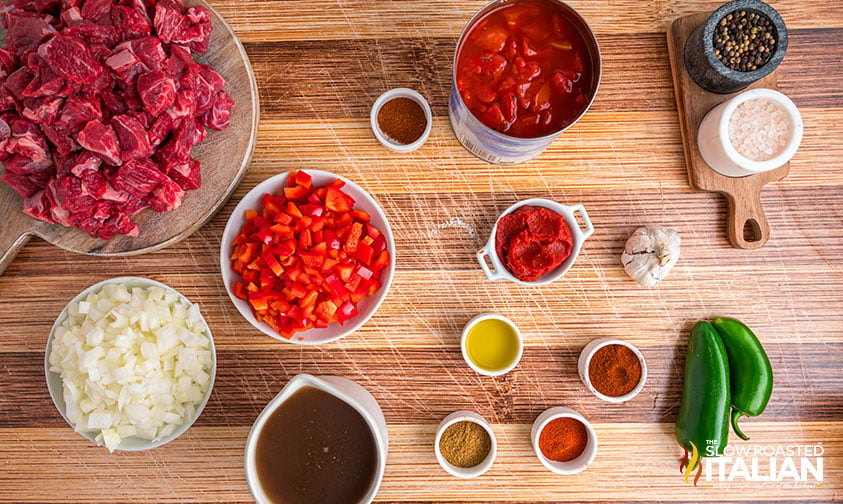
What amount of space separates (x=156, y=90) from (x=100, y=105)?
0.23 m

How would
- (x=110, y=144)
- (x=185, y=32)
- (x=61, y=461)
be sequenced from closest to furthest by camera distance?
(x=110, y=144)
(x=185, y=32)
(x=61, y=461)

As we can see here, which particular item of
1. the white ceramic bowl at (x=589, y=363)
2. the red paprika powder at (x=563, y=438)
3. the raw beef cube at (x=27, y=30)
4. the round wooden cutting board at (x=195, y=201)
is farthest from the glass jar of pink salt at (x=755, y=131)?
the raw beef cube at (x=27, y=30)

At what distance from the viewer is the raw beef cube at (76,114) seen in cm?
183

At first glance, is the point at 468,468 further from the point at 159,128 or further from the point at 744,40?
the point at 744,40

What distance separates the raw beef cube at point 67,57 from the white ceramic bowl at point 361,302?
676 mm

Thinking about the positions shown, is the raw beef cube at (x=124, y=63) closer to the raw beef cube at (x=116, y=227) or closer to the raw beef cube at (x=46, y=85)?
the raw beef cube at (x=46, y=85)

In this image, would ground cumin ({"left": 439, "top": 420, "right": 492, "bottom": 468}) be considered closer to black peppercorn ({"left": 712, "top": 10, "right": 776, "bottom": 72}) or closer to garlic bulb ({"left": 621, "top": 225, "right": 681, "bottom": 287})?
garlic bulb ({"left": 621, "top": 225, "right": 681, "bottom": 287})

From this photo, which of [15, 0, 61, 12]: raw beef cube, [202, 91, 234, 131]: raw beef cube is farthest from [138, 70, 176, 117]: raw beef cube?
[15, 0, 61, 12]: raw beef cube

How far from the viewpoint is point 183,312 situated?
6.72ft

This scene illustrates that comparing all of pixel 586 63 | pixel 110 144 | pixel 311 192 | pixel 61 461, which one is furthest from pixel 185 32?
pixel 61 461

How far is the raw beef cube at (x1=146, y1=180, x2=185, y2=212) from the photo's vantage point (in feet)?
6.33

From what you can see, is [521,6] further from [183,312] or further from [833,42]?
[183,312]

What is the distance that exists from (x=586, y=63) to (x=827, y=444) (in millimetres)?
1916

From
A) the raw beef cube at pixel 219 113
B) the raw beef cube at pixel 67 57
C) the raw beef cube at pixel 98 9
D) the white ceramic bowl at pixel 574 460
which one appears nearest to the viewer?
the raw beef cube at pixel 67 57
